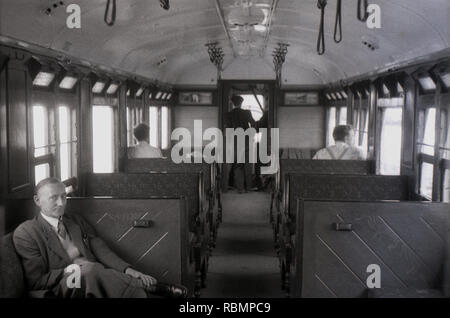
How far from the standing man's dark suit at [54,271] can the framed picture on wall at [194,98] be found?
9.55 metres

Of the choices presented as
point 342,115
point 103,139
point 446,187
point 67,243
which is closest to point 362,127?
point 342,115

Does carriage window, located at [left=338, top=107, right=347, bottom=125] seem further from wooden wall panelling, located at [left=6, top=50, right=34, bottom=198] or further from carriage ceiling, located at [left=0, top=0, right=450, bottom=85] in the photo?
wooden wall panelling, located at [left=6, top=50, right=34, bottom=198]

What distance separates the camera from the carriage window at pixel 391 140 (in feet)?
20.9

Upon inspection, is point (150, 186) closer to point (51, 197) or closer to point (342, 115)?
point (51, 197)

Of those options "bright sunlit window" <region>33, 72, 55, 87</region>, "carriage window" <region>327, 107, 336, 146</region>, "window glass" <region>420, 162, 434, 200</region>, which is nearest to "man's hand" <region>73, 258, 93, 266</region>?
"bright sunlit window" <region>33, 72, 55, 87</region>

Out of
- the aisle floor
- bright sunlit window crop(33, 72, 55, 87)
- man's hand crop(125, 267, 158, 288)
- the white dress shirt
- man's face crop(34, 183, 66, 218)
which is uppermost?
bright sunlit window crop(33, 72, 55, 87)

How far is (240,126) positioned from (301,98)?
280cm

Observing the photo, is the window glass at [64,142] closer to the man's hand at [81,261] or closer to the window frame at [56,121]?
the window frame at [56,121]

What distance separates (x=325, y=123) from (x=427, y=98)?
7.08 m

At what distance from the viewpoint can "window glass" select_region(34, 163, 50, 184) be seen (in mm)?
4643

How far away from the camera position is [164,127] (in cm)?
1168

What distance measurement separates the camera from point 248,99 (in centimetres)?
1141

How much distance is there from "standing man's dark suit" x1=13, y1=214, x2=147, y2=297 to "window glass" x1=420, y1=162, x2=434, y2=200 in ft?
10.1

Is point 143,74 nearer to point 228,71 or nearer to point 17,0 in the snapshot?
point 228,71
